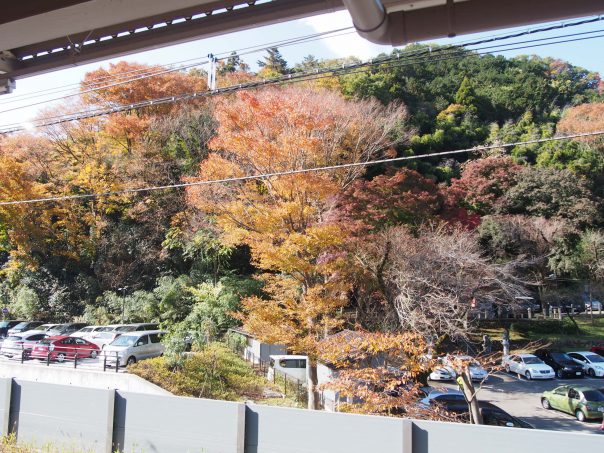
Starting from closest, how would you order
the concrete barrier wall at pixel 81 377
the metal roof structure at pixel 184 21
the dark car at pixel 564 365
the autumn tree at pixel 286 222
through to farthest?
the metal roof structure at pixel 184 21
the autumn tree at pixel 286 222
the concrete barrier wall at pixel 81 377
the dark car at pixel 564 365

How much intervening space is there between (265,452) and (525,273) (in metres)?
27.9

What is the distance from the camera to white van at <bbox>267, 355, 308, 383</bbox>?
68.5ft

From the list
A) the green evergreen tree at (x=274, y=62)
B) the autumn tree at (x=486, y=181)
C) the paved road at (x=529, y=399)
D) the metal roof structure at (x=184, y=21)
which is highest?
the green evergreen tree at (x=274, y=62)

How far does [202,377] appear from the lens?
18.3m

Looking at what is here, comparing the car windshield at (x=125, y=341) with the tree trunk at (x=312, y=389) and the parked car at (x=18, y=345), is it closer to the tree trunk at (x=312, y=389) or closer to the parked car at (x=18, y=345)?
the parked car at (x=18, y=345)

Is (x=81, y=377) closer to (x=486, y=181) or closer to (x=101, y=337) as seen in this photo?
(x=101, y=337)

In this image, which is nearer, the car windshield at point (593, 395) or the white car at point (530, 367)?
the car windshield at point (593, 395)

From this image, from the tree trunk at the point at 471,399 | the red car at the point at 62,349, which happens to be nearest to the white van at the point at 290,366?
the red car at the point at 62,349

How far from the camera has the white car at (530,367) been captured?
24.9 meters

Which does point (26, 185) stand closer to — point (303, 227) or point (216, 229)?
point (216, 229)

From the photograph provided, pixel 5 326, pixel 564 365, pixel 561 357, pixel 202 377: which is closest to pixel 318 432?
pixel 202 377

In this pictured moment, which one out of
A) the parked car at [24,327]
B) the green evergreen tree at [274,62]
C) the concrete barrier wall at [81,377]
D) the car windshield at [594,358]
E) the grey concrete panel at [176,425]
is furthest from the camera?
the green evergreen tree at [274,62]

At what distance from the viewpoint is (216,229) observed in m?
28.7

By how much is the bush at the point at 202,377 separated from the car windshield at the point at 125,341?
2.88 m
